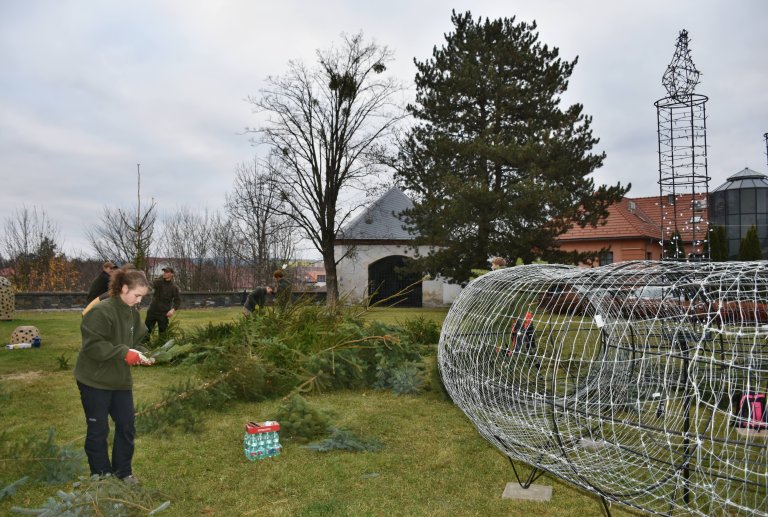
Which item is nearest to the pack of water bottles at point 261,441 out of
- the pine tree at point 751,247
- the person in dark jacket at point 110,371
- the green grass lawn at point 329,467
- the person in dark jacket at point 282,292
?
the green grass lawn at point 329,467

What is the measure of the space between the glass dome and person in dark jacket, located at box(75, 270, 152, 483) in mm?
34807

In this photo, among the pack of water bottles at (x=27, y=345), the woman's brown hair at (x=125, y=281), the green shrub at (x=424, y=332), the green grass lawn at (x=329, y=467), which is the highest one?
the woman's brown hair at (x=125, y=281)

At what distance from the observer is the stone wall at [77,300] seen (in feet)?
67.2

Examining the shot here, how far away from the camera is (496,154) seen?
2136cm

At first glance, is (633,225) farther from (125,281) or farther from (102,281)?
(125,281)

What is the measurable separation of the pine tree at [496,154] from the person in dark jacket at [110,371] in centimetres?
1752

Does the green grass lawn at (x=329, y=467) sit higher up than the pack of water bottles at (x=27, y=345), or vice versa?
the pack of water bottles at (x=27, y=345)

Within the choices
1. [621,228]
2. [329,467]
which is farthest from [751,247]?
[329,467]

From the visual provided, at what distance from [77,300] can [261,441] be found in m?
19.6

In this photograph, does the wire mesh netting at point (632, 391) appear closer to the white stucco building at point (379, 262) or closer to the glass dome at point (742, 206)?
the white stucco building at point (379, 262)

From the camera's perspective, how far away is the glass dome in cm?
3262

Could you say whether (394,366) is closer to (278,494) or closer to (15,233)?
(278,494)

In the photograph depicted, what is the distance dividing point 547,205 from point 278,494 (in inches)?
747

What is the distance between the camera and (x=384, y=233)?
30.4 metres
